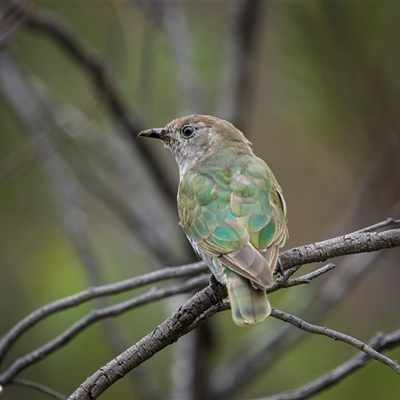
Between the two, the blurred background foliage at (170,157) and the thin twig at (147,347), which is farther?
the blurred background foliage at (170,157)

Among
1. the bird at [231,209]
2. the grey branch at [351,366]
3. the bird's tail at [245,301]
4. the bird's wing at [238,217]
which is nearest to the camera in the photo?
the bird's tail at [245,301]

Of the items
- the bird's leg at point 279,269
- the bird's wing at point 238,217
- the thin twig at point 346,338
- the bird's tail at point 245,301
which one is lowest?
the thin twig at point 346,338

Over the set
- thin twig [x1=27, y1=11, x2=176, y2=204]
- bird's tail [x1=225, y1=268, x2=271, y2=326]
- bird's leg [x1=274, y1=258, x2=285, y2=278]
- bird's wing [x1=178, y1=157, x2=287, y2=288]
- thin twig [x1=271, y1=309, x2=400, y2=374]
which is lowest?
thin twig [x1=271, y1=309, x2=400, y2=374]

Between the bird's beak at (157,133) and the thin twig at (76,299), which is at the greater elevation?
the bird's beak at (157,133)

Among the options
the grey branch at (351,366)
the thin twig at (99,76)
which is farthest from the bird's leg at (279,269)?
the thin twig at (99,76)

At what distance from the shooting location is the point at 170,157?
8.12 metres

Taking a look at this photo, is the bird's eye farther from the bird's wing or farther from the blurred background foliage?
the blurred background foliage

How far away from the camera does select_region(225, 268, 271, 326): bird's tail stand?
261 centimetres

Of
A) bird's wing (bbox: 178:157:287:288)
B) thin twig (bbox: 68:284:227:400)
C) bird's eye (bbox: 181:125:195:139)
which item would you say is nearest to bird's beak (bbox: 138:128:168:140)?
bird's eye (bbox: 181:125:195:139)

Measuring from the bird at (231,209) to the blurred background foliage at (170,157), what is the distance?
3.78ft

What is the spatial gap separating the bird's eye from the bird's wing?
61cm

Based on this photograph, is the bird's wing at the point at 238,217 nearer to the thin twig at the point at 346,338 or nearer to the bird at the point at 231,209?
the bird at the point at 231,209

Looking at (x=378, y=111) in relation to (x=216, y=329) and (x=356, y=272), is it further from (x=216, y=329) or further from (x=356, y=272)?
(x=216, y=329)

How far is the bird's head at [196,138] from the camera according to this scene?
4.45m
